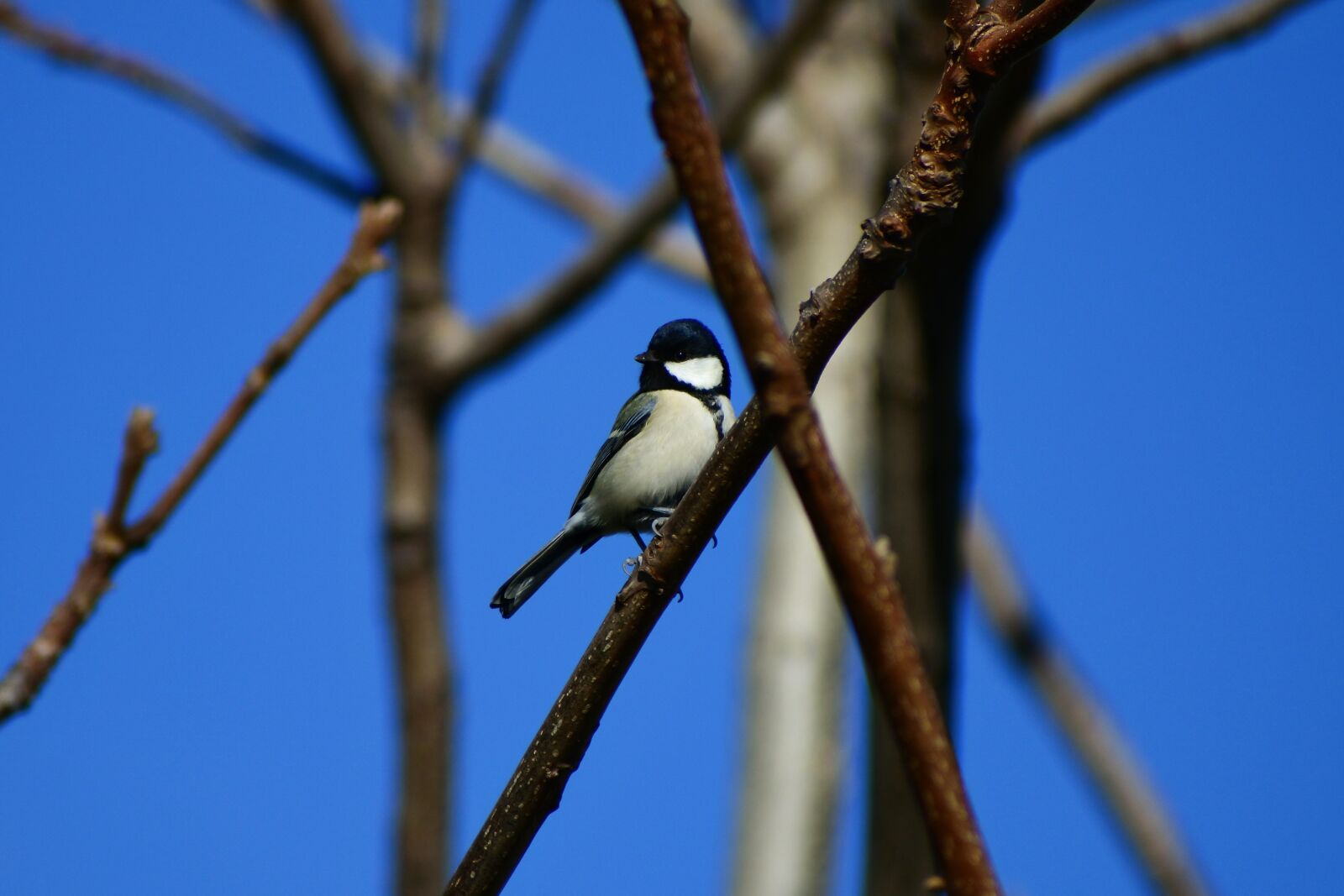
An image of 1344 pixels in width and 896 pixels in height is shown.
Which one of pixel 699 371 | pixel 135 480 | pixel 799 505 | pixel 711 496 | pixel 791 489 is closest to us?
pixel 711 496

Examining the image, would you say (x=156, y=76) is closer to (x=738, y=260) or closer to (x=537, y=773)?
(x=537, y=773)

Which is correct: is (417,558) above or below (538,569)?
above

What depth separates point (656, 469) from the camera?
13.1ft

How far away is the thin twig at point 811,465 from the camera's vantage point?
1.28 m

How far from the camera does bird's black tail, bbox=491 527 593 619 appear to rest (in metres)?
3.65

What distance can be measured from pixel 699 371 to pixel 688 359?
3.6 inches

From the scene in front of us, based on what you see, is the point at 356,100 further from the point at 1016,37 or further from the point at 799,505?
the point at 1016,37

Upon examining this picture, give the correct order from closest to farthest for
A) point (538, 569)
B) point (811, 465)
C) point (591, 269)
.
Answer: point (811, 465), point (538, 569), point (591, 269)

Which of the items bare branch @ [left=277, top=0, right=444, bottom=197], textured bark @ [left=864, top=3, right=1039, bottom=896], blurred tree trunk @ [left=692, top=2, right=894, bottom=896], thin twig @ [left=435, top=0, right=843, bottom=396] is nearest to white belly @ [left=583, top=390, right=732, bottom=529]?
textured bark @ [left=864, top=3, right=1039, bottom=896]

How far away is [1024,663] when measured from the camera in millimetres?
7445

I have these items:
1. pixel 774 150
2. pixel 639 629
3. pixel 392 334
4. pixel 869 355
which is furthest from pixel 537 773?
pixel 774 150

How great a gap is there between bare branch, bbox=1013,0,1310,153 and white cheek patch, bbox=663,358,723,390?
1.94 metres

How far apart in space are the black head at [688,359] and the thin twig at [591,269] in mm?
1755

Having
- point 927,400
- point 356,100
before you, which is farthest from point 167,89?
point 927,400
